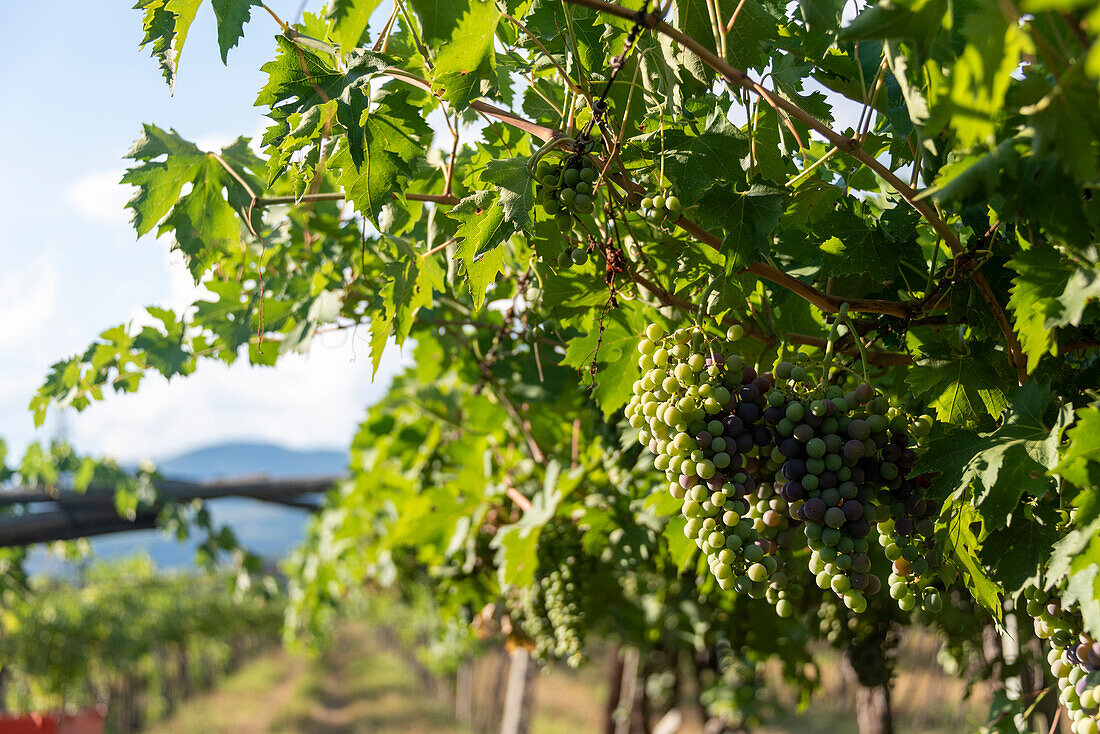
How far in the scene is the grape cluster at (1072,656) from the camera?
1.22 meters

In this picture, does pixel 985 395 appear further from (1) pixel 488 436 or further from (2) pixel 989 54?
(1) pixel 488 436

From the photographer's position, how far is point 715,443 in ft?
4.18

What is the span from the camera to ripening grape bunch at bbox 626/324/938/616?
3.98 ft

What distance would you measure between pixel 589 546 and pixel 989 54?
2071 millimetres

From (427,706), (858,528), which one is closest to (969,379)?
(858,528)

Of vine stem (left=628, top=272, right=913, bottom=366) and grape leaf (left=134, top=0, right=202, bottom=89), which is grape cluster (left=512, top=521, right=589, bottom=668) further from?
grape leaf (left=134, top=0, right=202, bottom=89)

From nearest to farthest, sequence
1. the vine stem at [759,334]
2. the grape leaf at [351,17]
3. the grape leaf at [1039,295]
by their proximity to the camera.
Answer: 1. the grape leaf at [1039,295]
2. the grape leaf at [351,17]
3. the vine stem at [759,334]

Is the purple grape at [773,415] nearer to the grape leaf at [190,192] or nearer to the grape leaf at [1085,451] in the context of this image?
the grape leaf at [1085,451]

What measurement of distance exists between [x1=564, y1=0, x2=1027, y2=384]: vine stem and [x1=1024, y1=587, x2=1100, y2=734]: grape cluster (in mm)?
378

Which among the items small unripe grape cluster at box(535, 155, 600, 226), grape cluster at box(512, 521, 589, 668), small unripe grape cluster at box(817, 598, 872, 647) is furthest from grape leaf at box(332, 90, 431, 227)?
small unripe grape cluster at box(817, 598, 872, 647)

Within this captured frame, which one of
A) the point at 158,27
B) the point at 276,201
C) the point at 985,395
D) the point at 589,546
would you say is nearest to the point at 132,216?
the point at 276,201

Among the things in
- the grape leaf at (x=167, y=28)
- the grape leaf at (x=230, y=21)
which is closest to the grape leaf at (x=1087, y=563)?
the grape leaf at (x=230, y=21)

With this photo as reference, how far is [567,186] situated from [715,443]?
→ 477 millimetres

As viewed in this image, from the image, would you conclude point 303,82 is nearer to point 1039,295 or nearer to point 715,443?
point 715,443
